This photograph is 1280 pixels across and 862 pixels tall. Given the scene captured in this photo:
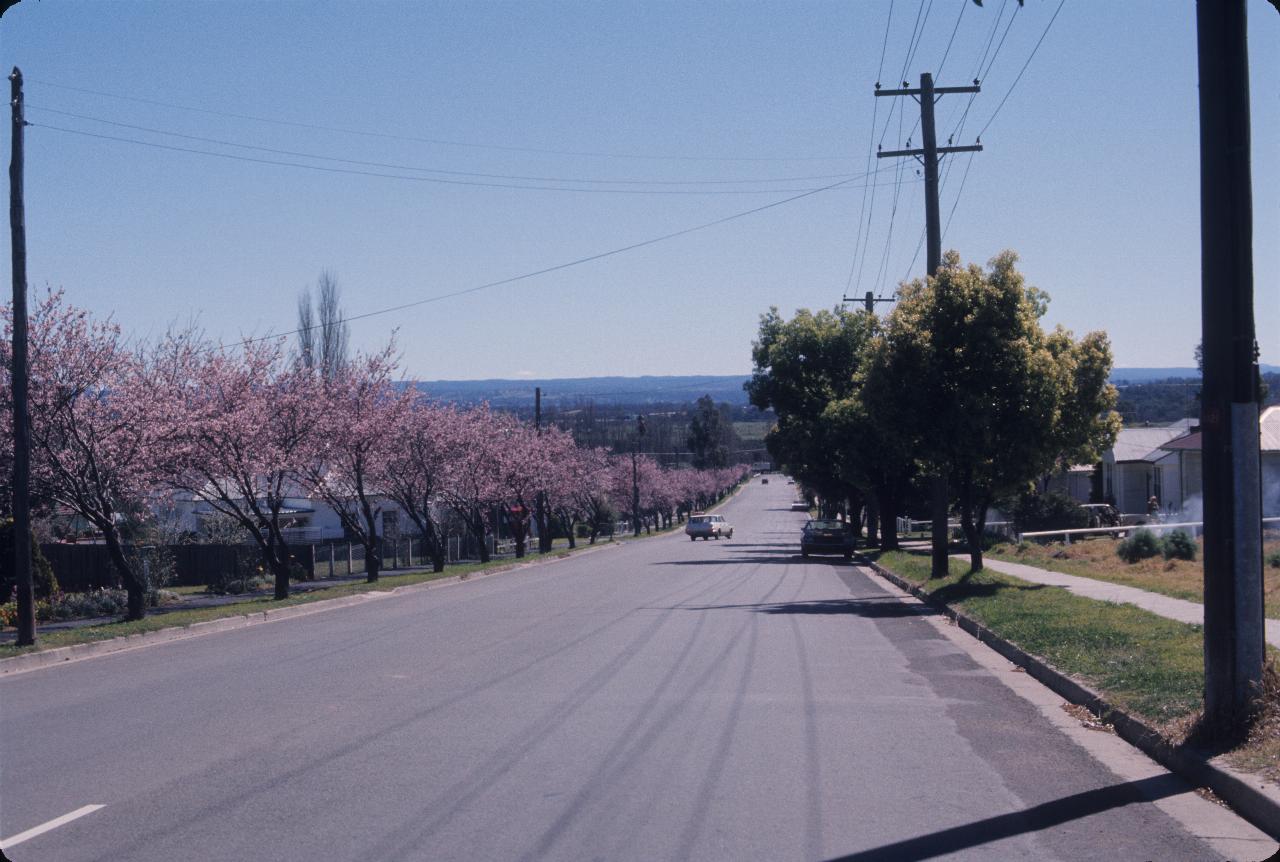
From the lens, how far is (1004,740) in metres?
9.12

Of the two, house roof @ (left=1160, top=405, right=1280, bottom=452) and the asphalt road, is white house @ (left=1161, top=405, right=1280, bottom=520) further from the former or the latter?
the asphalt road

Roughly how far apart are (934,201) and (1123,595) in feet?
32.9

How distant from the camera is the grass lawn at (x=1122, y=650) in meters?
8.03

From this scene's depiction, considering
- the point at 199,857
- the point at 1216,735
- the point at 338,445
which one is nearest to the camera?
the point at 199,857

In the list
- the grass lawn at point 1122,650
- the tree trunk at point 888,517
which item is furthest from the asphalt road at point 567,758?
the tree trunk at point 888,517

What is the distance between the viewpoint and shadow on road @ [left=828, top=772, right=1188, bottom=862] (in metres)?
6.17

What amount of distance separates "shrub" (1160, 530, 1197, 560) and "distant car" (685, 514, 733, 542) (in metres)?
45.2

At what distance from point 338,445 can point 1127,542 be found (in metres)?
20.2

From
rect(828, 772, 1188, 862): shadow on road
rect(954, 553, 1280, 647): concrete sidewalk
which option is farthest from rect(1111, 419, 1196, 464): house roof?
rect(828, 772, 1188, 862): shadow on road

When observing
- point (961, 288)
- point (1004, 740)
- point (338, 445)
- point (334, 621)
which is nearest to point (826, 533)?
point (338, 445)

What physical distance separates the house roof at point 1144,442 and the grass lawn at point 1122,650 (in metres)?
34.5

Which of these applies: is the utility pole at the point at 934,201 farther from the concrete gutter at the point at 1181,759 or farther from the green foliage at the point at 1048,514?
the green foliage at the point at 1048,514

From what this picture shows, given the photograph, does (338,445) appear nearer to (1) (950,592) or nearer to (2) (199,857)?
(1) (950,592)

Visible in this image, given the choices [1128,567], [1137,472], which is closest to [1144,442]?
[1137,472]
